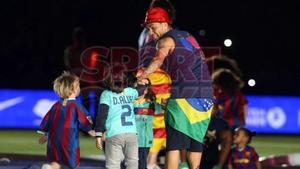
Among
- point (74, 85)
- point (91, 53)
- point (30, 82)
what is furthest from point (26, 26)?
point (74, 85)

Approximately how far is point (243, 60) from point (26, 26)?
6767 millimetres

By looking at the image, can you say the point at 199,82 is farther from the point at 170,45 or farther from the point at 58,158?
the point at 58,158

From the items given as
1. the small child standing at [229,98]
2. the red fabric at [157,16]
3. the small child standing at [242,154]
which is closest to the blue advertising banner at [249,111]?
the small child standing at [229,98]

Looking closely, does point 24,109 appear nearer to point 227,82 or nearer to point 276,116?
point 276,116

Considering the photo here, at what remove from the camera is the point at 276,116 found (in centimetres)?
2059

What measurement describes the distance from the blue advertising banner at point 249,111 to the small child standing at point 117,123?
407 inches

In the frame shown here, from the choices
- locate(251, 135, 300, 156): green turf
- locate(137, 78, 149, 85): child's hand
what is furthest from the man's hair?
locate(251, 135, 300, 156): green turf

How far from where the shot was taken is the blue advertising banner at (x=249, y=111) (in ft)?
67.3

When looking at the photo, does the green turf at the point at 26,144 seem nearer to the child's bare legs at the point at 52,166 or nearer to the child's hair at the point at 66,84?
the child's bare legs at the point at 52,166

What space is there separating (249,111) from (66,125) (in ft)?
35.9

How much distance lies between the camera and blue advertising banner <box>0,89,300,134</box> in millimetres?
20516

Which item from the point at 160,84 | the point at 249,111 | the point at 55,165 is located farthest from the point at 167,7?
the point at 249,111

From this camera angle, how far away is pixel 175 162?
9688mm

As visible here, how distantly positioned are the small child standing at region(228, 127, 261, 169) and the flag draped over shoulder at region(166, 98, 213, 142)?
95.5 inches
